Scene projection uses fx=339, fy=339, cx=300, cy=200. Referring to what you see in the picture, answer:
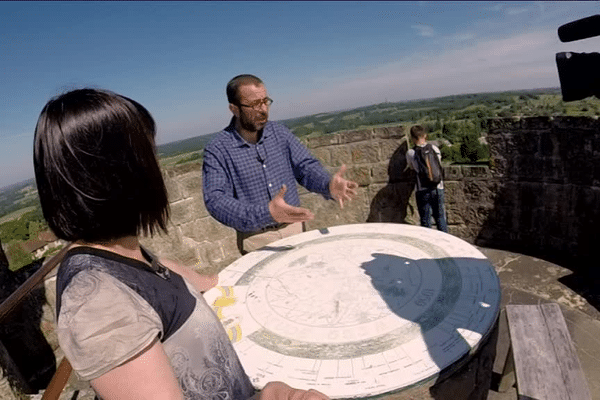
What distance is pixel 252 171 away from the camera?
2.94 m

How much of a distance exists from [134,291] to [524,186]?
186 inches

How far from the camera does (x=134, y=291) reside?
83 cm

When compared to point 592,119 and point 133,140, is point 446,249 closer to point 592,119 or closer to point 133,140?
point 133,140

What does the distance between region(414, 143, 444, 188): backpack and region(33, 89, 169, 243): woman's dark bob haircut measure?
390 centimetres

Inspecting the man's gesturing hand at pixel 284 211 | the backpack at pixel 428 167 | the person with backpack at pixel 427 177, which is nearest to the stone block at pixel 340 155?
the person with backpack at pixel 427 177

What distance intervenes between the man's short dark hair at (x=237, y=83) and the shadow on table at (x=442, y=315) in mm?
1713

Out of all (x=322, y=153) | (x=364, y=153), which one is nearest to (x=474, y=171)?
(x=364, y=153)

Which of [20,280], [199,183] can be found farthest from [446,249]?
[20,280]

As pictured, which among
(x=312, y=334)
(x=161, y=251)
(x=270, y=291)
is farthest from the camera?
(x=161, y=251)

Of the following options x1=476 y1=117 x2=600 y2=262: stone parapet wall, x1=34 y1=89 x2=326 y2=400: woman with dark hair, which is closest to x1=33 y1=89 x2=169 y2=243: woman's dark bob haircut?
x1=34 y1=89 x2=326 y2=400: woman with dark hair

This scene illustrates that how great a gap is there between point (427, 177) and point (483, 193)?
2.96 feet

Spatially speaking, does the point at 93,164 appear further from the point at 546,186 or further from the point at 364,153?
the point at 546,186

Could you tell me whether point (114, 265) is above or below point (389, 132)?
below

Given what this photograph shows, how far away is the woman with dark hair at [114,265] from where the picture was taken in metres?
0.73
